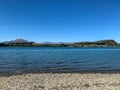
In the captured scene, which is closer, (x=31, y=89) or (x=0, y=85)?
(x=31, y=89)

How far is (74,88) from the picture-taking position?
15438 mm

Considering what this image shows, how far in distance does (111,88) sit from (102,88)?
638 millimetres

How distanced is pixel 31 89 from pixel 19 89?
32.9 inches

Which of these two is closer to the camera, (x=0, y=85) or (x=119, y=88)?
(x=119, y=88)

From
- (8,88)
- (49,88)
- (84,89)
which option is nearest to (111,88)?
(84,89)

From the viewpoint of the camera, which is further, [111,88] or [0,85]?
[0,85]

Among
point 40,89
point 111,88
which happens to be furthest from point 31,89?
point 111,88

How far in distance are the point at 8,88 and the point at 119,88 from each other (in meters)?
7.98

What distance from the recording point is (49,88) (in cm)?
1563

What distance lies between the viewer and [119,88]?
50.6 feet

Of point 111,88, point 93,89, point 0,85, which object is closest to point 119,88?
point 111,88

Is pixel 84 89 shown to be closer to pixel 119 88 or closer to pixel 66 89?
pixel 66 89

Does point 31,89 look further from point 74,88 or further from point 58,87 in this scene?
point 74,88

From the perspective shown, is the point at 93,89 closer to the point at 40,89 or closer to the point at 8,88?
the point at 40,89
